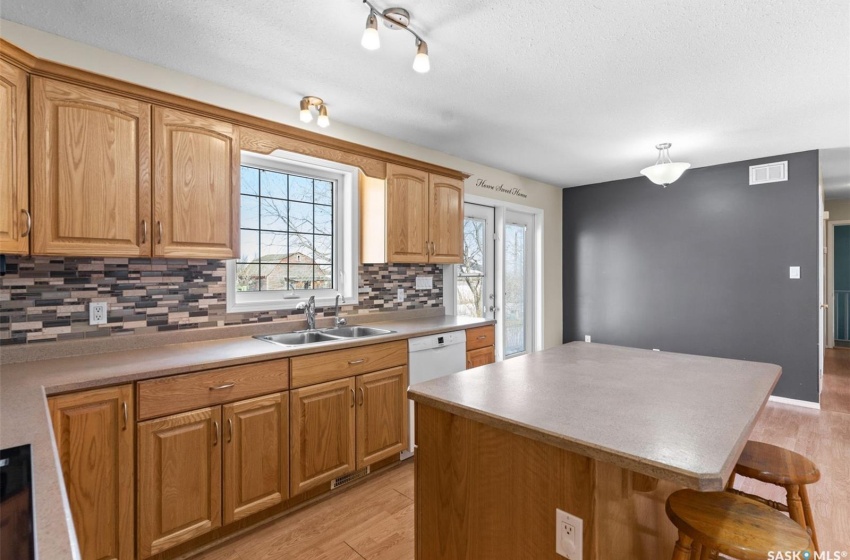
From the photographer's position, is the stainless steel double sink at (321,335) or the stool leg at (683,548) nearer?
the stool leg at (683,548)

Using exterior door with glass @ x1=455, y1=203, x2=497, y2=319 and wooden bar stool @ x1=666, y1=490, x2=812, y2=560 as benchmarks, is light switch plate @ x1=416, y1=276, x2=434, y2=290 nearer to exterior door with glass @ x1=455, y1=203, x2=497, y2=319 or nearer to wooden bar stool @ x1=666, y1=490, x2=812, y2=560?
exterior door with glass @ x1=455, y1=203, x2=497, y2=319

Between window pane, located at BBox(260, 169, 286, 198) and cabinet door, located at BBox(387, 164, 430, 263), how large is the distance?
0.74 m

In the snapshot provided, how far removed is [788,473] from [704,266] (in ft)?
11.7

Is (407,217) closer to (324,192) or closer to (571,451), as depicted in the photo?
(324,192)

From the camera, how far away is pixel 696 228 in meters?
4.52

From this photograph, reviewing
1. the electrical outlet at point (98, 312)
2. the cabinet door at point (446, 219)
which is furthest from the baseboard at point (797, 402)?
the electrical outlet at point (98, 312)

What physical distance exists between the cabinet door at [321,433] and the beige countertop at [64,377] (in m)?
0.24

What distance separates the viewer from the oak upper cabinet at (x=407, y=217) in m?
3.08

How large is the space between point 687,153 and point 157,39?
4205mm

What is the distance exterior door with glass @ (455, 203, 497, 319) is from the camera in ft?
14.2

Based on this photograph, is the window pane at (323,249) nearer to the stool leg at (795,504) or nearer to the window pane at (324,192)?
the window pane at (324,192)

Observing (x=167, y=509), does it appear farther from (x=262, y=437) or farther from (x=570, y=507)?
(x=570, y=507)

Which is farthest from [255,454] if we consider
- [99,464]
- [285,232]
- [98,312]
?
[285,232]

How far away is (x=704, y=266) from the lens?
4.46 metres
